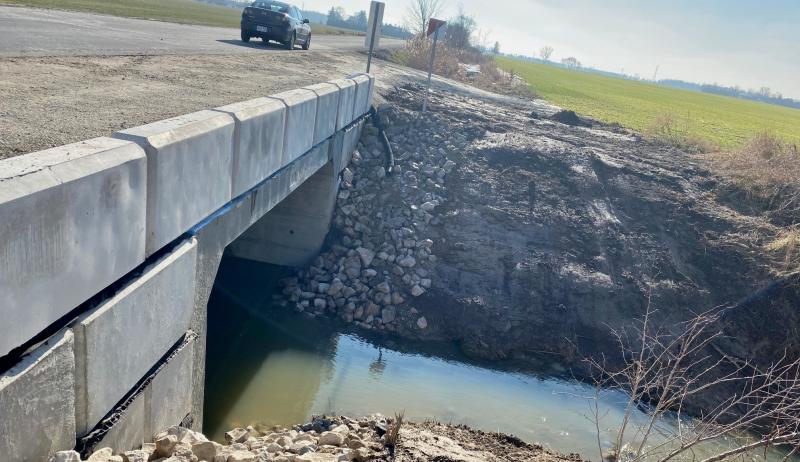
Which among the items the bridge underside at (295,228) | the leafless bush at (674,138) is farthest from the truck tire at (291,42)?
the leafless bush at (674,138)

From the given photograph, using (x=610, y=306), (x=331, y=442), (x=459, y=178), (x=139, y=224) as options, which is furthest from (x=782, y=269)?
(x=139, y=224)

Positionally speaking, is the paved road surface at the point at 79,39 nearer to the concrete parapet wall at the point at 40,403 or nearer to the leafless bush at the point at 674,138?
the concrete parapet wall at the point at 40,403

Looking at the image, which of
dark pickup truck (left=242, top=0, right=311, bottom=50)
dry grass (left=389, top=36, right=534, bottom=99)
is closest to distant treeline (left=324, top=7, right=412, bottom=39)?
dry grass (left=389, top=36, right=534, bottom=99)

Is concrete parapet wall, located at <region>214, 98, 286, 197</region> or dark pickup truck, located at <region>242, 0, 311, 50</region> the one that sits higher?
dark pickup truck, located at <region>242, 0, 311, 50</region>

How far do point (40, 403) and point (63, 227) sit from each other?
875mm

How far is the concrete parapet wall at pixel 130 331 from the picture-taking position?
11.5 feet

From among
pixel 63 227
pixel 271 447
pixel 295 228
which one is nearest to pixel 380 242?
pixel 295 228

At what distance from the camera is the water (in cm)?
827

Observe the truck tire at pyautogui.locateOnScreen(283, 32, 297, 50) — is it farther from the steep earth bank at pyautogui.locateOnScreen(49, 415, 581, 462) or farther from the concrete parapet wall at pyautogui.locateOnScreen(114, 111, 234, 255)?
the concrete parapet wall at pyautogui.locateOnScreen(114, 111, 234, 255)

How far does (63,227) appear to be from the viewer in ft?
10.3

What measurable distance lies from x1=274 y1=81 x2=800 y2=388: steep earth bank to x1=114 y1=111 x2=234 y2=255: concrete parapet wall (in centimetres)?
584

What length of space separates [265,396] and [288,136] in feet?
11.6

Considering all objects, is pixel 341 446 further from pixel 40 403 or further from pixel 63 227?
pixel 63 227

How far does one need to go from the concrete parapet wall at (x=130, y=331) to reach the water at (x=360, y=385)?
9.71 ft
